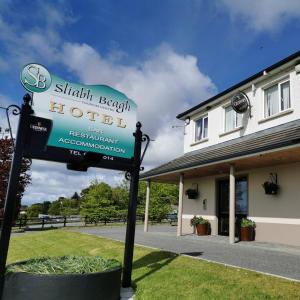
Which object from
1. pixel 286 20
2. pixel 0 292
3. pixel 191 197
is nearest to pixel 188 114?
pixel 191 197

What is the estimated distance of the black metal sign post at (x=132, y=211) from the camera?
626 cm

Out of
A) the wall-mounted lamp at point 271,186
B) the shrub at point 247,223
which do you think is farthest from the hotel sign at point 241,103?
the shrub at point 247,223

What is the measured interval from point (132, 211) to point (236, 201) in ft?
27.9

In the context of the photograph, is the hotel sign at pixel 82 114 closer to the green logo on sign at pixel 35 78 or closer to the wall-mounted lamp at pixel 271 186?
the green logo on sign at pixel 35 78

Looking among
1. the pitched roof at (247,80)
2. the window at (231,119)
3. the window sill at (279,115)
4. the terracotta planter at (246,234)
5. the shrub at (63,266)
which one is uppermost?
the pitched roof at (247,80)

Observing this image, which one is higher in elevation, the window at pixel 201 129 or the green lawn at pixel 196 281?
the window at pixel 201 129

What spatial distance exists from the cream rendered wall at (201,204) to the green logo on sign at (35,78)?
431 inches

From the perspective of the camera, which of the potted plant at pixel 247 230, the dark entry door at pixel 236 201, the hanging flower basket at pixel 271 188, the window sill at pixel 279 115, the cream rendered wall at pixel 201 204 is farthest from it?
the cream rendered wall at pixel 201 204

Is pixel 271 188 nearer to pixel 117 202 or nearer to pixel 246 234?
pixel 246 234

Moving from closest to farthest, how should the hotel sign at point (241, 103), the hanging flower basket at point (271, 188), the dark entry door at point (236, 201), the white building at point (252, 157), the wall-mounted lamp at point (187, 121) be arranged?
1. the white building at point (252, 157)
2. the hanging flower basket at point (271, 188)
3. the dark entry door at point (236, 201)
4. the hotel sign at point (241, 103)
5. the wall-mounted lamp at point (187, 121)

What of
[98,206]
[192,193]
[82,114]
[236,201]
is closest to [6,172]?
[98,206]

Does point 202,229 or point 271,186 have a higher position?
point 271,186

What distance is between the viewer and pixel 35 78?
19.1ft

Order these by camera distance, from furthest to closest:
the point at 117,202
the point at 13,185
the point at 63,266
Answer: the point at 117,202 < the point at 63,266 < the point at 13,185
